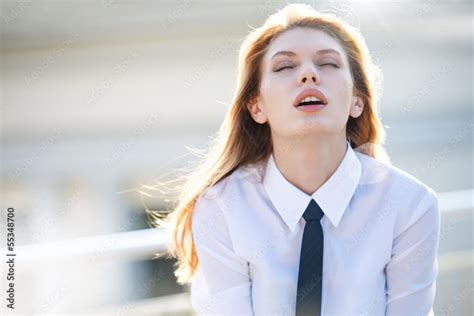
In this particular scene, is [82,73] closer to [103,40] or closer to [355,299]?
[103,40]

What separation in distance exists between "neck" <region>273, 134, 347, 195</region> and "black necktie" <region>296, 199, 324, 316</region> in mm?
175

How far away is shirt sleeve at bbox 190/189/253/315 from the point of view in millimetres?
Answer: 1708

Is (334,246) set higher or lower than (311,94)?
lower

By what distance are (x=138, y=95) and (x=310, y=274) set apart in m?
3.82

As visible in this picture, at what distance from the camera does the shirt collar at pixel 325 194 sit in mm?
1731

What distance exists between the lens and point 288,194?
1.76 m

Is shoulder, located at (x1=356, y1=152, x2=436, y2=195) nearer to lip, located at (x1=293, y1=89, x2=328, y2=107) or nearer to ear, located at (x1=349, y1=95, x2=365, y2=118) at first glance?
ear, located at (x1=349, y1=95, x2=365, y2=118)

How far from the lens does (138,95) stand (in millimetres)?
5227

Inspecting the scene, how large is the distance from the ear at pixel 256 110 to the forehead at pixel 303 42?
0.14 meters

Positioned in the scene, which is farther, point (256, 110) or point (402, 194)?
point (256, 110)

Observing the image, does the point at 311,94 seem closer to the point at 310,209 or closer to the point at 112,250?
the point at 310,209

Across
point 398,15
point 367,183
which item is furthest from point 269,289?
point 398,15

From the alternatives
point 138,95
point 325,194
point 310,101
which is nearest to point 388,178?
point 325,194

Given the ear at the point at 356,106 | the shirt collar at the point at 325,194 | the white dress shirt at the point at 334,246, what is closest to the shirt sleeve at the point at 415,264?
the white dress shirt at the point at 334,246
